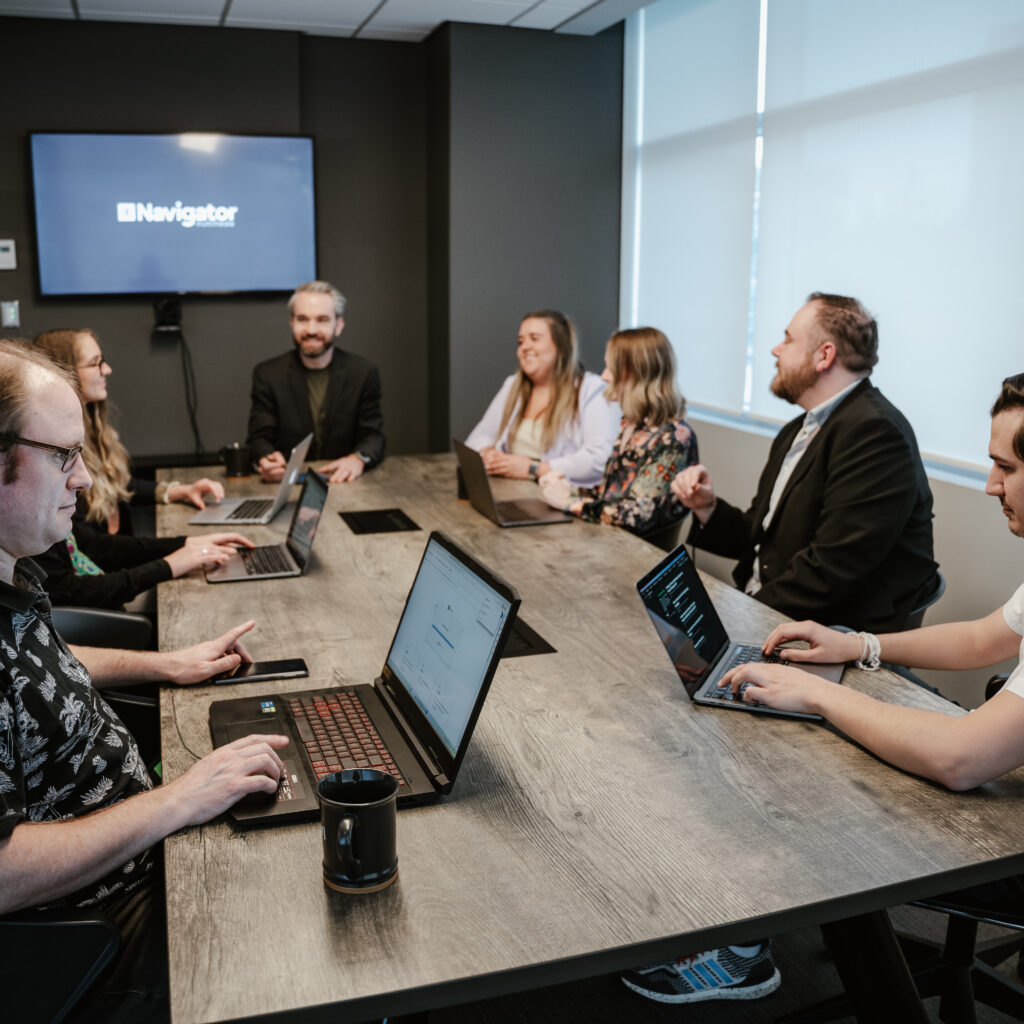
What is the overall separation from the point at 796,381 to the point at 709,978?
59.2 inches

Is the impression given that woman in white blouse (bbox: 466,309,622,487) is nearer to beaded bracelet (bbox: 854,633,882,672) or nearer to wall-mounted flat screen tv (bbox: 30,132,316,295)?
wall-mounted flat screen tv (bbox: 30,132,316,295)

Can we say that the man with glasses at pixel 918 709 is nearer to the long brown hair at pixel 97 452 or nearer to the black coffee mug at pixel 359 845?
the black coffee mug at pixel 359 845

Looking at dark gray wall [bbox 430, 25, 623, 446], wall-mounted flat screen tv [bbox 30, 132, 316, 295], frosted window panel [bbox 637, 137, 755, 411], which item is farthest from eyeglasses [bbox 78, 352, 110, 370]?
frosted window panel [bbox 637, 137, 755, 411]

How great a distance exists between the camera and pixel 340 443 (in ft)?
14.3

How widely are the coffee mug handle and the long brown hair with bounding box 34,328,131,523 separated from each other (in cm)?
205

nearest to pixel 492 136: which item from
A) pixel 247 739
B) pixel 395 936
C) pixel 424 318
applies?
pixel 424 318

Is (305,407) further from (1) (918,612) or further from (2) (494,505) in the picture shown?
(1) (918,612)

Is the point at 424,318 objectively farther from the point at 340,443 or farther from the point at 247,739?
the point at 247,739

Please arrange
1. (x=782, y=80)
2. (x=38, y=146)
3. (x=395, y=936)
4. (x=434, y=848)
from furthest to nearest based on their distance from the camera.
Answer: (x=38, y=146) → (x=782, y=80) → (x=434, y=848) → (x=395, y=936)

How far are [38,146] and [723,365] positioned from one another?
341 cm

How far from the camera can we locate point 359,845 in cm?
115

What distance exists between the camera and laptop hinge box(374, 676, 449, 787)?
1402 mm

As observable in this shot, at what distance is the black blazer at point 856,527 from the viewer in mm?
2492

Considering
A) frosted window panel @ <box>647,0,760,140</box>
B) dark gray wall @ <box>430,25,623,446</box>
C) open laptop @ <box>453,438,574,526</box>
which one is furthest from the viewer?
dark gray wall @ <box>430,25,623,446</box>
